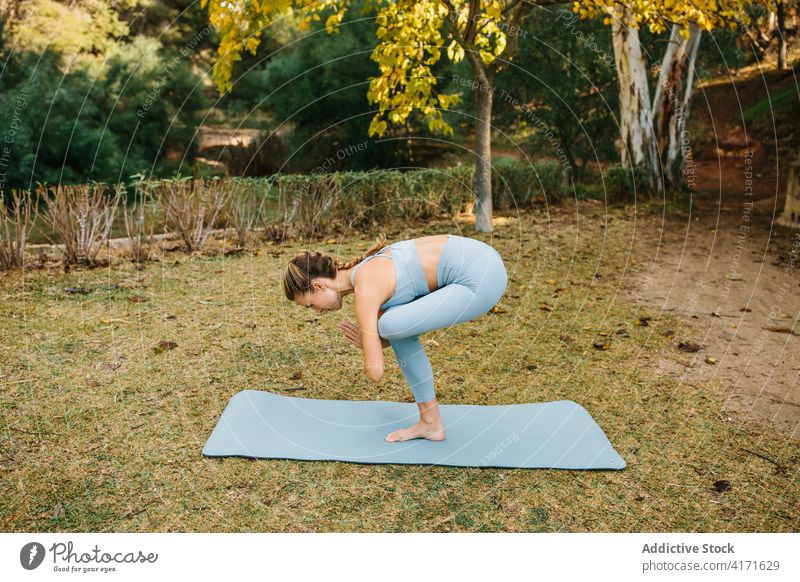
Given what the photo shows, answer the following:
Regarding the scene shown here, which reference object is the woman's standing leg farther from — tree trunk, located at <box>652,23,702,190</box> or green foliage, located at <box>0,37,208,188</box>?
green foliage, located at <box>0,37,208,188</box>

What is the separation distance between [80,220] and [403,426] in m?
4.80

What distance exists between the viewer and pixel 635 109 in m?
12.3

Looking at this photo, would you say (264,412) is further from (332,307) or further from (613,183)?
A: (613,183)

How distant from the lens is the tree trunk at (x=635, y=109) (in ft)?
39.6

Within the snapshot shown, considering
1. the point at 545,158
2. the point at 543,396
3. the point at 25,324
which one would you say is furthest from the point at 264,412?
the point at 545,158

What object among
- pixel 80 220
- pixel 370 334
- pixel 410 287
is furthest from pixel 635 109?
pixel 370 334

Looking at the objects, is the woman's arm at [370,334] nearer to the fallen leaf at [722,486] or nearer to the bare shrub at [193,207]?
the fallen leaf at [722,486]

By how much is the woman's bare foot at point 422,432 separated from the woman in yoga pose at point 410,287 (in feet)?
0.65

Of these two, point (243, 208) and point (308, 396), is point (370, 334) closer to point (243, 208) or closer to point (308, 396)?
point (308, 396)

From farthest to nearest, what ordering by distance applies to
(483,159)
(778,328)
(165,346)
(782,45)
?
(782,45)
(483,159)
(778,328)
(165,346)

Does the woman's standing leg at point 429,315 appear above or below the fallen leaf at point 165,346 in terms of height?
above

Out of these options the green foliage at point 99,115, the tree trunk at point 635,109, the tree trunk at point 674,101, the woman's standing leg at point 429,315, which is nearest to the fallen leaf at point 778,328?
the woman's standing leg at point 429,315

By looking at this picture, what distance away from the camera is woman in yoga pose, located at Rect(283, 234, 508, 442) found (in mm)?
3500

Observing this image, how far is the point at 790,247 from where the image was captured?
8.74 meters
